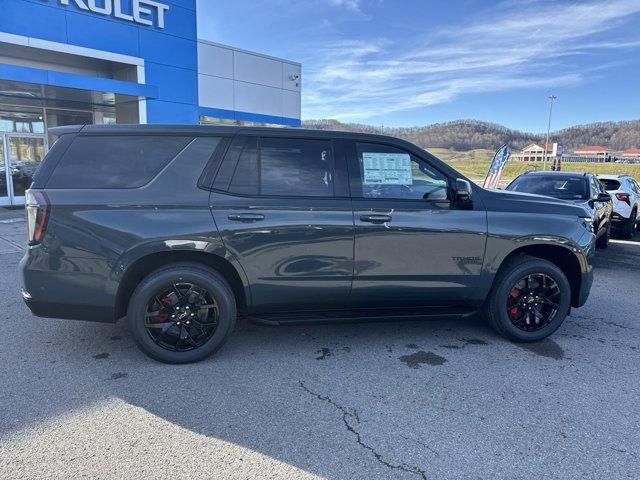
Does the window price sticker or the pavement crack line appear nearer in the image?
the pavement crack line

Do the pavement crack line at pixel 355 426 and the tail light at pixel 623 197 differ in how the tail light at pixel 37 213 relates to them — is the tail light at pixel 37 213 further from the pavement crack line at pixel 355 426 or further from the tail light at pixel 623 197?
the tail light at pixel 623 197

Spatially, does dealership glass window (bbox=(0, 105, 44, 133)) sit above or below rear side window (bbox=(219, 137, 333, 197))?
above

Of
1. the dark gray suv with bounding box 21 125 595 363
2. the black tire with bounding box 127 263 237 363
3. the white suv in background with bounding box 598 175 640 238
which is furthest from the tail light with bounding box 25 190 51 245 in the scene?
the white suv in background with bounding box 598 175 640 238

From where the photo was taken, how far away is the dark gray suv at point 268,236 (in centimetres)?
357

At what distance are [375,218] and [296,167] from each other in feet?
2.57

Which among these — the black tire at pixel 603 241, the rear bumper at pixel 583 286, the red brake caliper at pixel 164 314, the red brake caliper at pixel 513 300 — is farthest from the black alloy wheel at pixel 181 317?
the black tire at pixel 603 241

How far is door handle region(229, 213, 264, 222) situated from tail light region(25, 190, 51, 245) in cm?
136

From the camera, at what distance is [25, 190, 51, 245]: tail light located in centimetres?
351

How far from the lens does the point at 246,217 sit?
12.1 ft

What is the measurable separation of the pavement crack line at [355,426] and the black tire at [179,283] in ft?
2.61

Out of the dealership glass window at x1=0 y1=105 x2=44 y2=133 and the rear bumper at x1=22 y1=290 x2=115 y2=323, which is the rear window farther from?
the dealership glass window at x1=0 y1=105 x2=44 y2=133

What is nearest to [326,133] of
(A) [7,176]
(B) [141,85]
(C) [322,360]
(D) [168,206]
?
(D) [168,206]

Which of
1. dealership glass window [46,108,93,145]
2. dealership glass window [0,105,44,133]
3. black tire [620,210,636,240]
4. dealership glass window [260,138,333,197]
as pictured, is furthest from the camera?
dealership glass window [46,108,93,145]

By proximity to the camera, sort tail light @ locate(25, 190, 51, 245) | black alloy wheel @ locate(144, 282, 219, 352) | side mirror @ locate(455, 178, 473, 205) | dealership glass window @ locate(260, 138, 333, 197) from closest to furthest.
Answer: tail light @ locate(25, 190, 51, 245) < black alloy wheel @ locate(144, 282, 219, 352) < dealership glass window @ locate(260, 138, 333, 197) < side mirror @ locate(455, 178, 473, 205)
